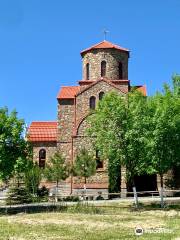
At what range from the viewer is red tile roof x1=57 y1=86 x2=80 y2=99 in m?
46.4

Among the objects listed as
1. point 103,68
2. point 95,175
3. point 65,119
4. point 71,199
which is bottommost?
point 71,199

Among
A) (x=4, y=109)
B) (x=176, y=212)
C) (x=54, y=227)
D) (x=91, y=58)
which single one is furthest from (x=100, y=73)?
(x=54, y=227)

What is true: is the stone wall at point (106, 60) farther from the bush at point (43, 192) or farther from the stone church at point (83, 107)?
the bush at point (43, 192)

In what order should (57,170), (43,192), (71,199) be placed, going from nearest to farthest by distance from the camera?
(71,199)
(57,170)
(43,192)

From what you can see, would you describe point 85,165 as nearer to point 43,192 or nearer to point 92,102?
point 43,192

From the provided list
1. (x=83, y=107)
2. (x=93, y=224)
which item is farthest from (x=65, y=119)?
(x=93, y=224)

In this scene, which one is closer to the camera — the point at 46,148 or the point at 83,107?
the point at 83,107

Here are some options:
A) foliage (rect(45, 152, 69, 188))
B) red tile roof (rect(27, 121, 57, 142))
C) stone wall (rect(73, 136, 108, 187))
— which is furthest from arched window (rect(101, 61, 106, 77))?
foliage (rect(45, 152, 69, 188))

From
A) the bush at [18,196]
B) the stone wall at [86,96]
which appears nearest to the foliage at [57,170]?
the bush at [18,196]

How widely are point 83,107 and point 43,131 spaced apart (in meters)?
5.87

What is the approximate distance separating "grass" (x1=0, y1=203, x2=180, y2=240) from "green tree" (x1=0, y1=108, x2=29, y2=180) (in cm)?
464

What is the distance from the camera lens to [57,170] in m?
41.7

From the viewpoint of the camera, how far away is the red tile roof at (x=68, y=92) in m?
46.4

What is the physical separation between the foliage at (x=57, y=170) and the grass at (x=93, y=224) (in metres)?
10.3
